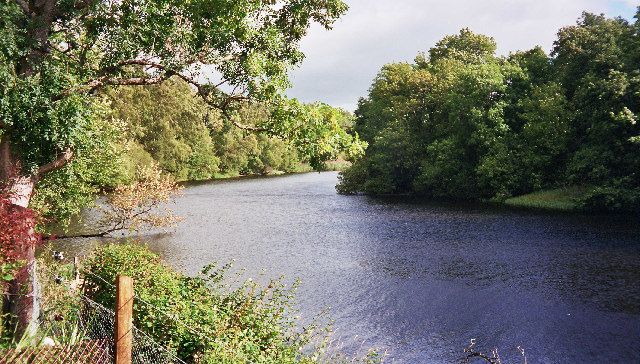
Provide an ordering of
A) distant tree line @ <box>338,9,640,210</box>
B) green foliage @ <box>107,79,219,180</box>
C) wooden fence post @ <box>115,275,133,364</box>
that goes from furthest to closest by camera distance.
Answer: green foliage @ <box>107,79,219,180</box>, distant tree line @ <box>338,9,640,210</box>, wooden fence post @ <box>115,275,133,364</box>

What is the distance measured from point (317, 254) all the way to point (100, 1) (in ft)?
74.9

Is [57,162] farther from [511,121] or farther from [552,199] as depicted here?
[511,121]

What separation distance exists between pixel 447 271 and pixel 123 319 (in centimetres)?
2243

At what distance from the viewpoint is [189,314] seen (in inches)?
425

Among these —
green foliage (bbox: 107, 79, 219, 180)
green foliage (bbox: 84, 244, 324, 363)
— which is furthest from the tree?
green foliage (bbox: 107, 79, 219, 180)

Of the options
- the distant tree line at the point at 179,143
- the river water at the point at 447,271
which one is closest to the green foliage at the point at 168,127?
the distant tree line at the point at 179,143

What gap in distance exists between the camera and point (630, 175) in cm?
4562

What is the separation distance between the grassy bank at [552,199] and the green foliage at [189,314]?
42.6 m

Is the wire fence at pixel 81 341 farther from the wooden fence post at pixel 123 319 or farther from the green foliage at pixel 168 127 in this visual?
the green foliage at pixel 168 127

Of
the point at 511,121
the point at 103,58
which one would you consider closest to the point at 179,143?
the point at 511,121

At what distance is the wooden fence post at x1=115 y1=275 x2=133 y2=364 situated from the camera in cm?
722

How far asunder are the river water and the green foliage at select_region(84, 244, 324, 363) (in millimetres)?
6225

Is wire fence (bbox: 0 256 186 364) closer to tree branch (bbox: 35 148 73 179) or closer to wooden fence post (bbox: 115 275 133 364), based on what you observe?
wooden fence post (bbox: 115 275 133 364)

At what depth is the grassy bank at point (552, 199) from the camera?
4958 cm
